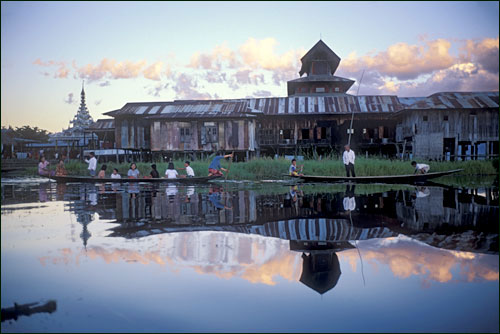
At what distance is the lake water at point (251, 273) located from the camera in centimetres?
326

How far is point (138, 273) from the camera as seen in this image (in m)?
4.37

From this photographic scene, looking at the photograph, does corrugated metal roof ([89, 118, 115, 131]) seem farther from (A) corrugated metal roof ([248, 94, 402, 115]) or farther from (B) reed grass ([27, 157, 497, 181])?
(A) corrugated metal roof ([248, 94, 402, 115])

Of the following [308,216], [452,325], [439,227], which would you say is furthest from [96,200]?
[452,325]

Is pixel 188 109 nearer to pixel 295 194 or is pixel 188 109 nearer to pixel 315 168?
pixel 315 168

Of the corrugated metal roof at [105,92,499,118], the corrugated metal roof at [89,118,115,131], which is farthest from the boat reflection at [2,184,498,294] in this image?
the corrugated metal roof at [89,118,115,131]

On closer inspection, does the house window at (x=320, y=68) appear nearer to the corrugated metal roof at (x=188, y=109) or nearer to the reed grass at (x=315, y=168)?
the corrugated metal roof at (x=188, y=109)

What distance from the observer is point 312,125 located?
30.6 meters

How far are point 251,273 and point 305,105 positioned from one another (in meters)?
27.4

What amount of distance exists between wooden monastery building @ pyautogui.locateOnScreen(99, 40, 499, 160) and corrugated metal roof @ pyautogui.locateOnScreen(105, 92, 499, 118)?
0.06 metres

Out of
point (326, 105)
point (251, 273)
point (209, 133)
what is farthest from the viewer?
point (326, 105)

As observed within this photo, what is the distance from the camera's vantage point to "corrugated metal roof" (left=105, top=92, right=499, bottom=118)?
26.5m

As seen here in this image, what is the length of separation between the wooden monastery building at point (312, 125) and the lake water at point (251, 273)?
19.7 metres

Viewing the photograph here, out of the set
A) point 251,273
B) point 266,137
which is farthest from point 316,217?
point 266,137

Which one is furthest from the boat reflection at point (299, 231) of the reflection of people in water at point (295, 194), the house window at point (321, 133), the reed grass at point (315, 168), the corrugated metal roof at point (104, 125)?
the corrugated metal roof at point (104, 125)
